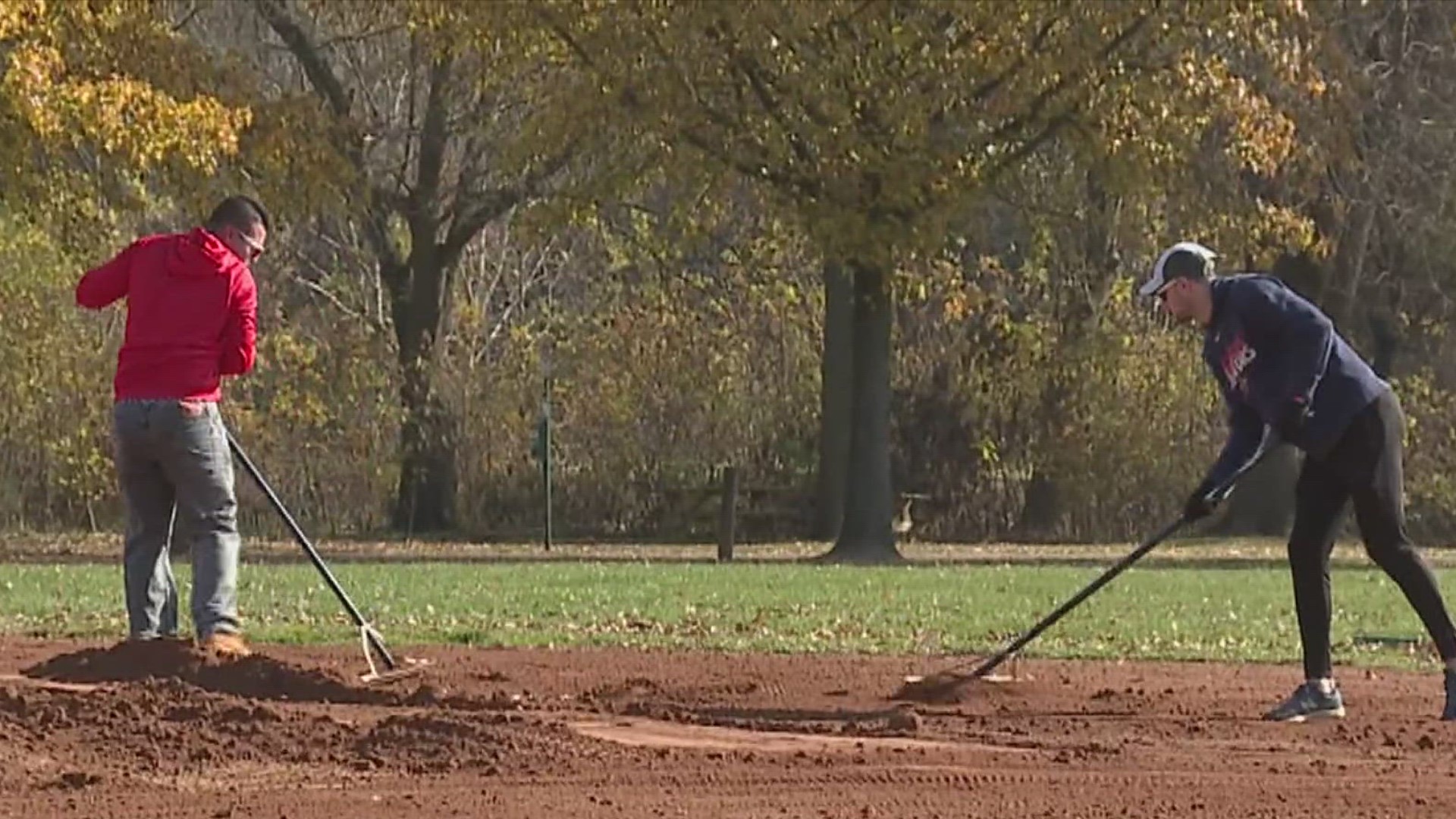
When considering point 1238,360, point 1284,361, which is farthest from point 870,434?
point 1284,361

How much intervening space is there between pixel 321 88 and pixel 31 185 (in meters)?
6.81

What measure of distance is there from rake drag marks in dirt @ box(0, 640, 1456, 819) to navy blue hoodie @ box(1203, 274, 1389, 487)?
4.18ft

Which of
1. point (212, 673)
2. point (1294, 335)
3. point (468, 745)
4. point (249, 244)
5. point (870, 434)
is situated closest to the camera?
point (468, 745)

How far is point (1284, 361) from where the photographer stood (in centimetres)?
1047

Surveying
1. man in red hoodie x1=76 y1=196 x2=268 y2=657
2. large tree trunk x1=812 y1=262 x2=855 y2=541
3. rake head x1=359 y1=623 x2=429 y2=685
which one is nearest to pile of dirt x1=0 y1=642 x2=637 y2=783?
rake head x1=359 y1=623 x2=429 y2=685

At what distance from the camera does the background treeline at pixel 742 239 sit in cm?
2569

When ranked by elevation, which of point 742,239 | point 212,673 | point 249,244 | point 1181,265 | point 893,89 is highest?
point 893,89

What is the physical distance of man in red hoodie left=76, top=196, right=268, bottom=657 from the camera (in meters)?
12.1

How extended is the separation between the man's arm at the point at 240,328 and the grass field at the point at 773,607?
8.27 feet

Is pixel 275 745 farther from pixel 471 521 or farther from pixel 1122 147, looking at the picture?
pixel 471 521

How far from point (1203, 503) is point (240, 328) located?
451 cm

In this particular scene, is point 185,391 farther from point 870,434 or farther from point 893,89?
point 870,434

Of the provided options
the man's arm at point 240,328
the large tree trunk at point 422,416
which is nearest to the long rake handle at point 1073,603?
the man's arm at point 240,328

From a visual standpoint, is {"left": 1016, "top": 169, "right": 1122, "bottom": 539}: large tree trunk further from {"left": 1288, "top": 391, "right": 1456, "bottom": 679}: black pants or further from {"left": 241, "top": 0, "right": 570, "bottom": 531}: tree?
{"left": 1288, "top": 391, "right": 1456, "bottom": 679}: black pants
